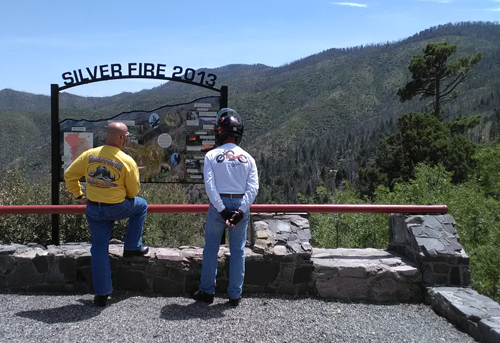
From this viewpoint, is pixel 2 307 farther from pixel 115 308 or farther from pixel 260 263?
pixel 260 263

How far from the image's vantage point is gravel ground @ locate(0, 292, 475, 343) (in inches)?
157

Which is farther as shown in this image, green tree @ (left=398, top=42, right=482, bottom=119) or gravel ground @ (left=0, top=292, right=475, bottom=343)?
green tree @ (left=398, top=42, right=482, bottom=119)

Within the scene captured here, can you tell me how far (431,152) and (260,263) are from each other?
59.0ft

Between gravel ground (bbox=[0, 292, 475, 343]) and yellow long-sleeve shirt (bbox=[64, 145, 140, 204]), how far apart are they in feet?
3.63

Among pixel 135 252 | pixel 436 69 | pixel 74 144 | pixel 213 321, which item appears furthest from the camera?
pixel 436 69

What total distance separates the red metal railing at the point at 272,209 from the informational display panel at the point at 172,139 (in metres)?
1.04

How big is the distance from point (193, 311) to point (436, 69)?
29.7m

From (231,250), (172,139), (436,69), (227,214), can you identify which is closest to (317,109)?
(436,69)

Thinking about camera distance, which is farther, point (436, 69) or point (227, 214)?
point (436, 69)

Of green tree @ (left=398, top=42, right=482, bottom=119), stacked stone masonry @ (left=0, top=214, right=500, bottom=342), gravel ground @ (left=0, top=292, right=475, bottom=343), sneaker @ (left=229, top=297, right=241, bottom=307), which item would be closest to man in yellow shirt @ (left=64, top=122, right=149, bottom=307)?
gravel ground @ (left=0, top=292, right=475, bottom=343)

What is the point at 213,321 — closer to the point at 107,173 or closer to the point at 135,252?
the point at 135,252

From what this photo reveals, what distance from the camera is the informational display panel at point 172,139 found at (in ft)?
20.6

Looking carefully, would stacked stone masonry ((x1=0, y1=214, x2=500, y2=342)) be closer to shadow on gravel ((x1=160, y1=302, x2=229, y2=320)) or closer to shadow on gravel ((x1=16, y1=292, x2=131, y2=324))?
shadow on gravel ((x1=160, y1=302, x2=229, y2=320))

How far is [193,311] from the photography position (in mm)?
4555
